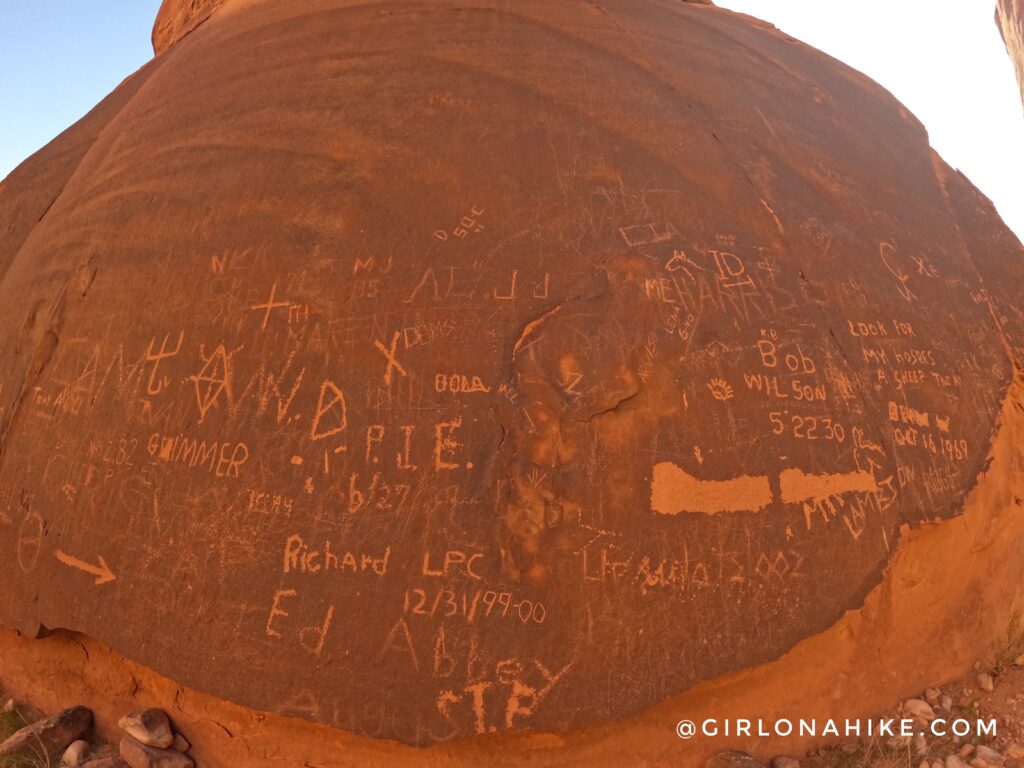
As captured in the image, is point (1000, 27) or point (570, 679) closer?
point (570, 679)

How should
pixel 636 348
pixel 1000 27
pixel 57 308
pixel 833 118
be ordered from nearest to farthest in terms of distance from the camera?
pixel 636 348 → pixel 57 308 → pixel 833 118 → pixel 1000 27

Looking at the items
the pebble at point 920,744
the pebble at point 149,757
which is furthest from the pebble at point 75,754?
the pebble at point 920,744

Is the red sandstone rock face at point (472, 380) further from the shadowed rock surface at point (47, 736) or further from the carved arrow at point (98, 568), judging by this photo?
the shadowed rock surface at point (47, 736)

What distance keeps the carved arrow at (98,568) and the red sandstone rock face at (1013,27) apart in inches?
503

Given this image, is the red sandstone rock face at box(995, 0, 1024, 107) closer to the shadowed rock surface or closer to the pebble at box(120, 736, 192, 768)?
the pebble at box(120, 736, 192, 768)

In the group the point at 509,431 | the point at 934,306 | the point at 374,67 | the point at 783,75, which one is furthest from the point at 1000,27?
the point at 509,431

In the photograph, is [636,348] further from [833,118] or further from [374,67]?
[833,118]

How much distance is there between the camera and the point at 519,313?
2.19 m

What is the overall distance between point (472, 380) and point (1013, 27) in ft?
40.8

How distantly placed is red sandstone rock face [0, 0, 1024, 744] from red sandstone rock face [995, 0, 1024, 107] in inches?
396

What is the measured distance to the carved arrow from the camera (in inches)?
84.3

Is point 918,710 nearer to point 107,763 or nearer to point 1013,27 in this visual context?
point 107,763

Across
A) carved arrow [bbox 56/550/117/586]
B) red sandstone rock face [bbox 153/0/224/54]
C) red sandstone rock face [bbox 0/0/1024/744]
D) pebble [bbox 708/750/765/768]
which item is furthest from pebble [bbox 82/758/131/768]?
red sandstone rock face [bbox 153/0/224/54]

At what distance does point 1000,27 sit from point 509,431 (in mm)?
13558
